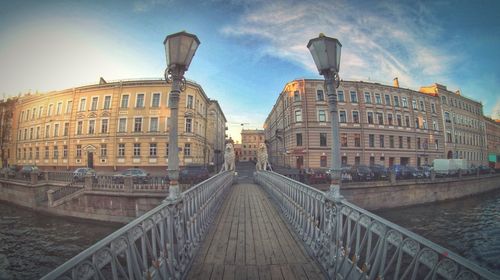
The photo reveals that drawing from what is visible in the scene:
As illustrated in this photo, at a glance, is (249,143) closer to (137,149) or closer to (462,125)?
(137,149)

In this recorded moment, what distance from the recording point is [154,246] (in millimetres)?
2424

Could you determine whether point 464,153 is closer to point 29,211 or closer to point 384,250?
point 384,250

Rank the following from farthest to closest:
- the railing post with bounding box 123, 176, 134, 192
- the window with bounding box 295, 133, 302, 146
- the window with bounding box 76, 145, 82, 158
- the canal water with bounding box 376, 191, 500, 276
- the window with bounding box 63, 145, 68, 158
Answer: the window with bounding box 295, 133, 302, 146
the window with bounding box 63, 145, 68, 158
the window with bounding box 76, 145, 82, 158
the railing post with bounding box 123, 176, 134, 192
the canal water with bounding box 376, 191, 500, 276

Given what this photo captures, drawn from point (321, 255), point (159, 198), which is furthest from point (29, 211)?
point (321, 255)

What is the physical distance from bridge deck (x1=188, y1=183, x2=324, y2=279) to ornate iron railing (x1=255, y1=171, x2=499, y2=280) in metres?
0.32

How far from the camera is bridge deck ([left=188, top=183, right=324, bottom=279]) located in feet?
9.63

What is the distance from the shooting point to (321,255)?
10.7 ft

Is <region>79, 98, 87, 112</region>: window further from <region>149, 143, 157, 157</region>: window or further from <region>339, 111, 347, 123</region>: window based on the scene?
<region>339, 111, 347, 123</region>: window

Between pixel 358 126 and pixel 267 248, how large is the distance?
89.0ft

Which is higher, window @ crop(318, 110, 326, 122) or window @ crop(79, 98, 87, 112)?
window @ crop(79, 98, 87, 112)

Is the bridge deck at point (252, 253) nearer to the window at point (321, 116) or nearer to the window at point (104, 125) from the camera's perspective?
the window at point (321, 116)

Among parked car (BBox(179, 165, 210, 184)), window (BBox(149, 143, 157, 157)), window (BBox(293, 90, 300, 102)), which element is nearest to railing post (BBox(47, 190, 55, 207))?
parked car (BBox(179, 165, 210, 184))

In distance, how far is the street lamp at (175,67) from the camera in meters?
3.12

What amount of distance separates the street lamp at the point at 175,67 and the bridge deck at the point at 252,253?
4.24 feet
